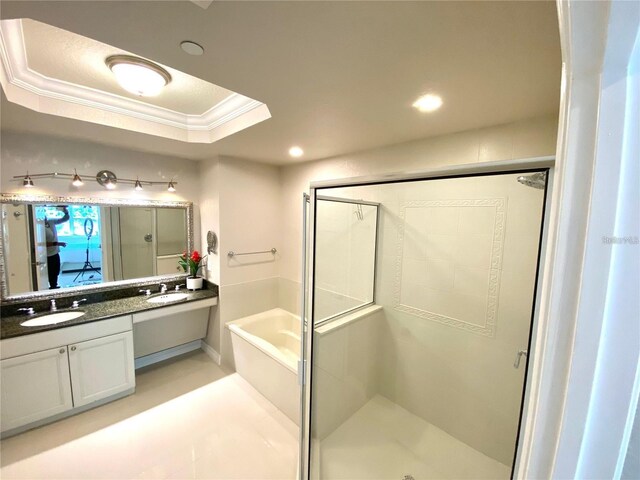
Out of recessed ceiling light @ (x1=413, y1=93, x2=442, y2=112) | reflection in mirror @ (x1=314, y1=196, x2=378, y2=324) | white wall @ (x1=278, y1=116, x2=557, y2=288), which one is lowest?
reflection in mirror @ (x1=314, y1=196, x2=378, y2=324)

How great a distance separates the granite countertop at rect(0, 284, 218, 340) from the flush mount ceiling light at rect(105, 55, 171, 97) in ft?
6.10

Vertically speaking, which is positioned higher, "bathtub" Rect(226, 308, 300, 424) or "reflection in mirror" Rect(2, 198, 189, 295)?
"reflection in mirror" Rect(2, 198, 189, 295)

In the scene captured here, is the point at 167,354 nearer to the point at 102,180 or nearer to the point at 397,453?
the point at 102,180

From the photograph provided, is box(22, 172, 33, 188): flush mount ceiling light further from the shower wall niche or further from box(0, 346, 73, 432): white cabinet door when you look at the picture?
the shower wall niche

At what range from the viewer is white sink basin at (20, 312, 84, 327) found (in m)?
2.13

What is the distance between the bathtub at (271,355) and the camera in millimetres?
2283

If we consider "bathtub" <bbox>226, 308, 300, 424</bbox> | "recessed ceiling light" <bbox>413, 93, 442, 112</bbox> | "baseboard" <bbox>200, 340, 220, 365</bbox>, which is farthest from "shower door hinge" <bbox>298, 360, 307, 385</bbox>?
"baseboard" <bbox>200, 340, 220, 365</bbox>

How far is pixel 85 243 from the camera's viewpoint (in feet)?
8.32

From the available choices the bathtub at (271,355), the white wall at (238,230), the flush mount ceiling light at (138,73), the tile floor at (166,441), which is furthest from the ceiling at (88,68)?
the tile floor at (166,441)

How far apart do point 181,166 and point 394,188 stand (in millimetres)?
2386

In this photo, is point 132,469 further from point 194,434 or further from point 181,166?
point 181,166

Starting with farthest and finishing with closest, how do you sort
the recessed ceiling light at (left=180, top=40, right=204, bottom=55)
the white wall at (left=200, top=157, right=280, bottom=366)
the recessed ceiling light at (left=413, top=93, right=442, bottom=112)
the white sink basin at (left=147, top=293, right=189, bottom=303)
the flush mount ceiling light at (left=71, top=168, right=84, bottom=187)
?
the white wall at (left=200, top=157, right=280, bottom=366) < the white sink basin at (left=147, top=293, right=189, bottom=303) < the flush mount ceiling light at (left=71, top=168, right=84, bottom=187) < the recessed ceiling light at (left=413, top=93, right=442, bottom=112) < the recessed ceiling light at (left=180, top=40, right=204, bottom=55)

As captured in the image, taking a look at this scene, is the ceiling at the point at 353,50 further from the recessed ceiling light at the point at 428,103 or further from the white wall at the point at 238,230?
the white wall at the point at 238,230

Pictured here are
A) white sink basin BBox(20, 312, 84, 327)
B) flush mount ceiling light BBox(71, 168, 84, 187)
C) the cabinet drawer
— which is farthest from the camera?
flush mount ceiling light BBox(71, 168, 84, 187)
